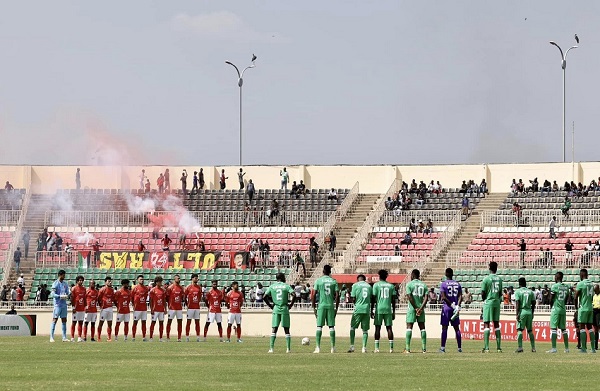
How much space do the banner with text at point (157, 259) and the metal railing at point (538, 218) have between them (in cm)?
1486

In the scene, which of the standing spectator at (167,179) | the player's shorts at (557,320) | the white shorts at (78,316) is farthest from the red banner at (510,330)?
the standing spectator at (167,179)

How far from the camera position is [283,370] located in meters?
27.9

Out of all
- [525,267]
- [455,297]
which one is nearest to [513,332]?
[525,267]

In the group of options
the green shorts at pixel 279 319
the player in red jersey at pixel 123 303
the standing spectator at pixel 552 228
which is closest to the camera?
the green shorts at pixel 279 319

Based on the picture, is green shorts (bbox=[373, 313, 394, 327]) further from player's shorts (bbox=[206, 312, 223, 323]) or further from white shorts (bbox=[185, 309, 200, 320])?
white shorts (bbox=[185, 309, 200, 320])

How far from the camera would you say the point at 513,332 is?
52.8m

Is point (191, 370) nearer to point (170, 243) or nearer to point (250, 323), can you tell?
point (250, 323)

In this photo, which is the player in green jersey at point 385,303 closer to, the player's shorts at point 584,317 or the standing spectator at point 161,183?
the player's shorts at point 584,317

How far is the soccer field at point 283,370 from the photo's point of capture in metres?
23.9

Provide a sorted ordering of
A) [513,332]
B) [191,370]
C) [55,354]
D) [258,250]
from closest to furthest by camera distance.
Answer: [191,370]
[55,354]
[513,332]
[258,250]

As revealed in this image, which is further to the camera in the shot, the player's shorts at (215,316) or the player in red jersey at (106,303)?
the player's shorts at (215,316)

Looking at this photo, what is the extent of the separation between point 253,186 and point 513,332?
96.6 ft

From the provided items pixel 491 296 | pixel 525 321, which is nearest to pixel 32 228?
pixel 525 321

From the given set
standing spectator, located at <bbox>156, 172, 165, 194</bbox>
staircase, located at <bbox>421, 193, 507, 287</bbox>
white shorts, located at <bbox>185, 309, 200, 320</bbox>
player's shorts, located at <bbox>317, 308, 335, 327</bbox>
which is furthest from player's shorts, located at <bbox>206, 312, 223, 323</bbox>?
standing spectator, located at <bbox>156, 172, 165, 194</bbox>
